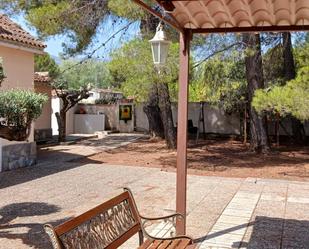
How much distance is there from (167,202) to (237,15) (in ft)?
12.9

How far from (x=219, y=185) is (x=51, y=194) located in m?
3.61

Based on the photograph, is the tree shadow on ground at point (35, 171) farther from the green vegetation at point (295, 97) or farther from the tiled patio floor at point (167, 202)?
the green vegetation at point (295, 97)

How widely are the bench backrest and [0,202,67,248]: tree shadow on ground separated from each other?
5.73ft

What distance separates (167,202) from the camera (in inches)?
309

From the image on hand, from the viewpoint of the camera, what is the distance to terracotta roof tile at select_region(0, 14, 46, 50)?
11.3 metres

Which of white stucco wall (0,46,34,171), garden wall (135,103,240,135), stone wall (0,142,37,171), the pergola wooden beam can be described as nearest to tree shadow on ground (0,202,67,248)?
the pergola wooden beam

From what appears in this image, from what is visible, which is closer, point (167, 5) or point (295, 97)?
point (167, 5)

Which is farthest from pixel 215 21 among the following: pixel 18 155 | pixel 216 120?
pixel 216 120

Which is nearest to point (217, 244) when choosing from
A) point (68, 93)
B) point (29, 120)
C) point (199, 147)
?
point (29, 120)

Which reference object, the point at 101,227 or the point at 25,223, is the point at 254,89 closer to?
the point at 25,223

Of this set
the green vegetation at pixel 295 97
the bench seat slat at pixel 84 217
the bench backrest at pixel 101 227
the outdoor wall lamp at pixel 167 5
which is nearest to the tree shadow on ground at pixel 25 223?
the bench backrest at pixel 101 227

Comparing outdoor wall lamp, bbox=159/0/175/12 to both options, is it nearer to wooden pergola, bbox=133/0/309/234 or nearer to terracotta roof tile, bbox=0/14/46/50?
wooden pergola, bbox=133/0/309/234

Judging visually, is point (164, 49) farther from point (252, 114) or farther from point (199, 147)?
point (199, 147)

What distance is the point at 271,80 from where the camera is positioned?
683 inches
